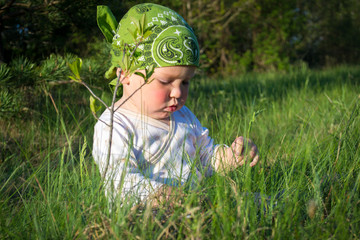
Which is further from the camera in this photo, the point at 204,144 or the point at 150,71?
the point at 204,144

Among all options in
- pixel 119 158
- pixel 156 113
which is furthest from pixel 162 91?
pixel 119 158

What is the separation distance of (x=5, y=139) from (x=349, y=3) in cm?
1237

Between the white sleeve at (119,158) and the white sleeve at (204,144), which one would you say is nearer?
the white sleeve at (119,158)

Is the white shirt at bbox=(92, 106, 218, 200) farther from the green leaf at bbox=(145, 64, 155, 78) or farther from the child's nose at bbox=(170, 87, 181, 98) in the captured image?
the green leaf at bbox=(145, 64, 155, 78)

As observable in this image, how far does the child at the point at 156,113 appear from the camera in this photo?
1.67 meters

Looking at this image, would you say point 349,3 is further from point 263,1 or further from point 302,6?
point 263,1

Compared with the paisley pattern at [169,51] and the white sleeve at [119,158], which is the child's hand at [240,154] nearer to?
the white sleeve at [119,158]

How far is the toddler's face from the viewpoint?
171cm

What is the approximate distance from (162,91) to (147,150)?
27 centimetres

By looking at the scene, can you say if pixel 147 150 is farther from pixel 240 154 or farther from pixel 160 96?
pixel 240 154

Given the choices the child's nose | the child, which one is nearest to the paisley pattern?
the child

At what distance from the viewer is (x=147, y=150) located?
1.76 metres

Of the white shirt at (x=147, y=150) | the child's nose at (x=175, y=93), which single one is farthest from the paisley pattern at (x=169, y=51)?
the white shirt at (x=147, y=150)

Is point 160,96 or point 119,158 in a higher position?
point 160,96
